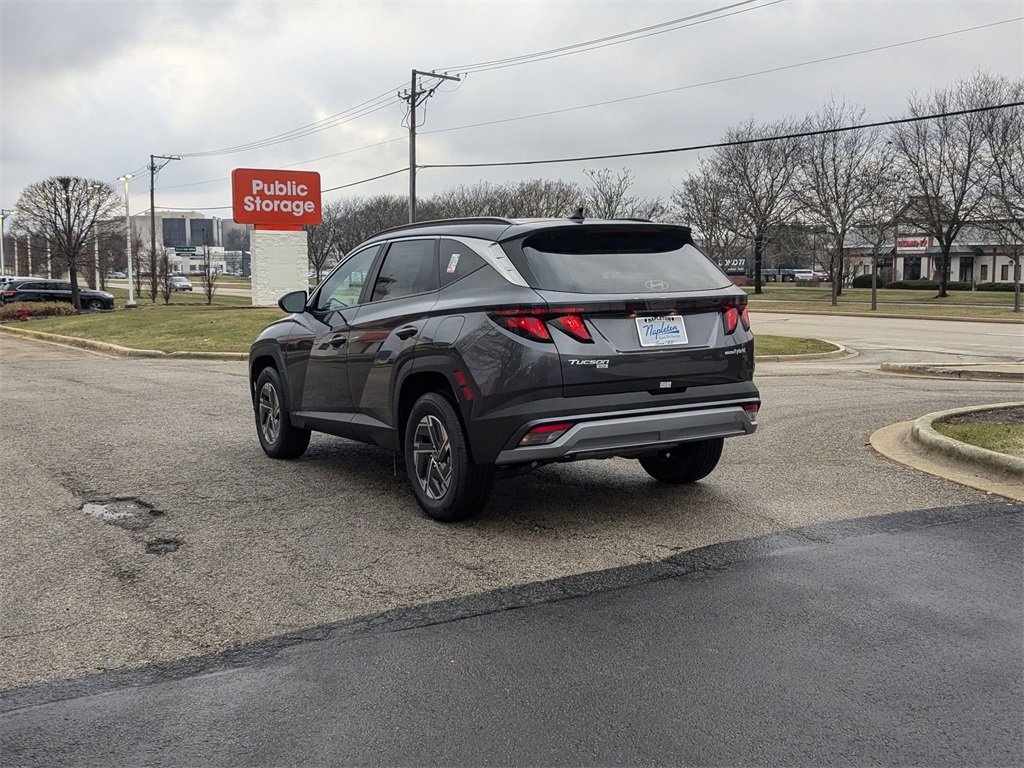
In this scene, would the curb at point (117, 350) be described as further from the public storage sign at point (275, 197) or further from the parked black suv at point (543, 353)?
the parked black suv at point (543, 353)

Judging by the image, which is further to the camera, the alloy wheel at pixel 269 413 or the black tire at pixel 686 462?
the alloy wheel at pixel 269 413

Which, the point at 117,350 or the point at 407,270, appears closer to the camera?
the point at 407,270

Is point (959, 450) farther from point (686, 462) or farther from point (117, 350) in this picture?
point (117, 350)

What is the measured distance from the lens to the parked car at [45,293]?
42.4 metres

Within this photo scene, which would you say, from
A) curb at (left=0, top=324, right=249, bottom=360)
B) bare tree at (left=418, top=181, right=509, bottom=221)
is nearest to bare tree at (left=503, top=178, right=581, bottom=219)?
bare tree at (left=418, top=181, right=509, bottom=221)

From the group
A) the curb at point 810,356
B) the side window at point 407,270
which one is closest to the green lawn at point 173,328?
the curb at point 810,356

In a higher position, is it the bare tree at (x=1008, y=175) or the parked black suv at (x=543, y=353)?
the bare tree at (x=1008, y=175)

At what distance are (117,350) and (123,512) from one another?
55.9 feet

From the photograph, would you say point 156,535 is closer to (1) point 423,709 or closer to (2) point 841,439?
(1) point 423,709

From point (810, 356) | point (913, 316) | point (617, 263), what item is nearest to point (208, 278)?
point (913, 316)

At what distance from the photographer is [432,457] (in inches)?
236

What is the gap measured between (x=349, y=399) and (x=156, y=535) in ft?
5.57

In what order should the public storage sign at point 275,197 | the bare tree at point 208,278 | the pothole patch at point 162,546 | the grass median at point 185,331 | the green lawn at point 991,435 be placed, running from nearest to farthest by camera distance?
the pothole patch at point 162,546 < the green lawn at point 991,435 < the grass median at point 185,331 < the public storage sign at point 275,197 < the bare tree at point 208,278

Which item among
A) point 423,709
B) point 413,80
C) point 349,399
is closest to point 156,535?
point 349,399
